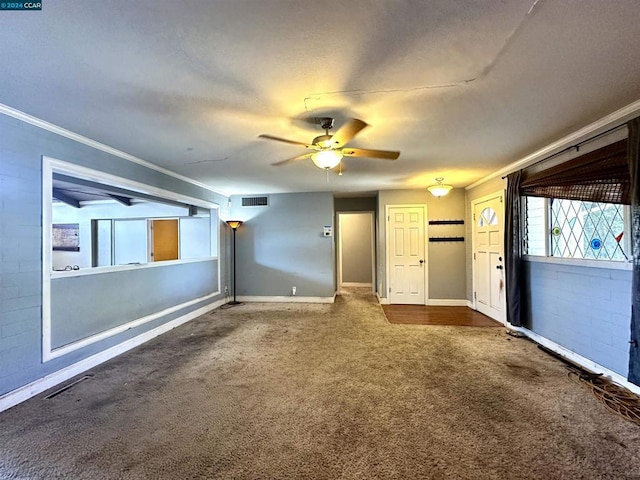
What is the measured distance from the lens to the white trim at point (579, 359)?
2478mm

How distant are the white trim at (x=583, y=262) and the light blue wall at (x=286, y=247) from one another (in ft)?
11.6

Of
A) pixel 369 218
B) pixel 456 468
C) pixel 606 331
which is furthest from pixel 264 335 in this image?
pixel 369 218

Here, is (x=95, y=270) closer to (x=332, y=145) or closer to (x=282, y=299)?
(x=332, y=145)

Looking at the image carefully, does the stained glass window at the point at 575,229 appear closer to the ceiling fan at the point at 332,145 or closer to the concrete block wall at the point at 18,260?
the ceiling fan at the point at 332,145

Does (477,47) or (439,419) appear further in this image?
(439,419)

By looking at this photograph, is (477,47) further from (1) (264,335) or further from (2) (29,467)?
(1) (264,335)

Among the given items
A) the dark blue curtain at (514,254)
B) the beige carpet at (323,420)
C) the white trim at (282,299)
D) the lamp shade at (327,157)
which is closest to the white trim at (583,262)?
the dark blue curtain at (514,254)

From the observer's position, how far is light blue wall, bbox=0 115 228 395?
2.33m

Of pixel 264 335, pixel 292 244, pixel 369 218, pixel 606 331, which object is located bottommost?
pixel 264 335

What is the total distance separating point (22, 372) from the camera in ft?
7.95

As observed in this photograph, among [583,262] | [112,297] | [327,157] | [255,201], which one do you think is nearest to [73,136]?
[112,297]

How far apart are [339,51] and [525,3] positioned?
90cm

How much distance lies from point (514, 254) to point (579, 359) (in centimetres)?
140

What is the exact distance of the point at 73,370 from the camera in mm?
2854
